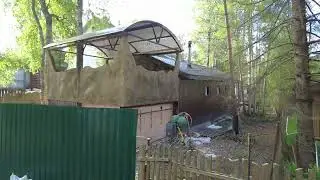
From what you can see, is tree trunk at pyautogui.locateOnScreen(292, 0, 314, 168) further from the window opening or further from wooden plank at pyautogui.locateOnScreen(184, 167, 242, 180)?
the window opening

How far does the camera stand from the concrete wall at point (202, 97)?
16.2 metres

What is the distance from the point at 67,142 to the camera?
518 cm

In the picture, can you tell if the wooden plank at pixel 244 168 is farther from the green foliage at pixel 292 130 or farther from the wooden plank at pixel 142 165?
the green foliage at pixel 292 130

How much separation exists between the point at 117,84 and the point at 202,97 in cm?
755

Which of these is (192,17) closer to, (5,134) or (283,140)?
(283,140)

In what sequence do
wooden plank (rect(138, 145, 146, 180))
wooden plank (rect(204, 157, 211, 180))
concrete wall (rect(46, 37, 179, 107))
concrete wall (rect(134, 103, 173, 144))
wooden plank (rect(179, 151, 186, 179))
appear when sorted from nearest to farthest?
wooden plank (rect(204, 157, 211, 180)) → wooden plank (rect(179, 151, 186, 179)) → wooden plank (rect(138, 145, 146, 180)) → concrete wall (rect(46, 37, 179, 107)) → concrete wall (rect(134, 103, 173, 144))

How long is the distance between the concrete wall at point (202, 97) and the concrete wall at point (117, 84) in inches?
63.7

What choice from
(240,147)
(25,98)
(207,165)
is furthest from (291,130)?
(25,98)

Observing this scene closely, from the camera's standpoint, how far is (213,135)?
45.9 ft

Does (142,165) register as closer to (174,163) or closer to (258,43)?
(174,163)

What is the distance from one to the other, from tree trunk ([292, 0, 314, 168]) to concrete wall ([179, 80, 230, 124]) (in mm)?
9393

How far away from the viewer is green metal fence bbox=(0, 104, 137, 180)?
4880 millimetres

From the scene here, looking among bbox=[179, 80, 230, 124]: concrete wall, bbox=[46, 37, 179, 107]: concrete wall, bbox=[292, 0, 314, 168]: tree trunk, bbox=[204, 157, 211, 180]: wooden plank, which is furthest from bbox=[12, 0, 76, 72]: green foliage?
bbox=[204, 157, 211, 180]: wooden plank

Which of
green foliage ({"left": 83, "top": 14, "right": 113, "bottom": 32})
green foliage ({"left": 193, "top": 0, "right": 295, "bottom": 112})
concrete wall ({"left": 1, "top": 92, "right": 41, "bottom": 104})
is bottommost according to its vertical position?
concrete wall ({"left": 1, "top": 92, "right": 41, "bottom": 104})
